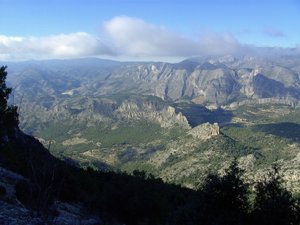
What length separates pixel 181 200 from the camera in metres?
36.5

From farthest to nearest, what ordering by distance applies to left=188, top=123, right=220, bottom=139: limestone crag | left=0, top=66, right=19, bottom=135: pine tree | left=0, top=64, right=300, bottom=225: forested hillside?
left=188, top=123, right=220, bottom=139: limestone crag, left=0, top=66, right=19, bottom=135: pine tree, left=0, top=64, right=300, bottom=225: forested hillside

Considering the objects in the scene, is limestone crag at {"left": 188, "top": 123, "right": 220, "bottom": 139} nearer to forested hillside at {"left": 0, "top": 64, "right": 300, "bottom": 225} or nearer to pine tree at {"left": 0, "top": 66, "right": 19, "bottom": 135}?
forested hillside at {"left": 0, "top": 64, "right": 300, "bottom": 225}

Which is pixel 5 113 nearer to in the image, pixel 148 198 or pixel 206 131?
pixel 148 198

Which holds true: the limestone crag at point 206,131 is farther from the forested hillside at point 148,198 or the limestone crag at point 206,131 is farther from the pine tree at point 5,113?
the pine tree at point 5,113

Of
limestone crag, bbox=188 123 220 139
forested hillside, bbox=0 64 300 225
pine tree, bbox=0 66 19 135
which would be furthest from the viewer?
limestone crag, bbox=188 123 220 139

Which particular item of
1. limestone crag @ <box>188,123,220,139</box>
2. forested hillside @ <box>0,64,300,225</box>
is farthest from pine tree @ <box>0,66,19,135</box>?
limestone crag @ <box>188,123,220,139</box>

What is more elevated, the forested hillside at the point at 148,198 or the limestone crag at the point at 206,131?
the forested hillside at the point at 148,198

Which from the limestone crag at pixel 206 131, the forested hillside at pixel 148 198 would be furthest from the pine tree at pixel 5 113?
the limestone crag at pixel 206 131

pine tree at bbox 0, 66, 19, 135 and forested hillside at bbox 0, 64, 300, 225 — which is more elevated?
pine tree at bbox 0, 66, 19, 135

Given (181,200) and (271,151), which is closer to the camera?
(181,200)

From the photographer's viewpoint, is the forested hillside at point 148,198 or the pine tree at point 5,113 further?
the pine tree at point 5,113

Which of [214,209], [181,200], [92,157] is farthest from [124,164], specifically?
[214,209]

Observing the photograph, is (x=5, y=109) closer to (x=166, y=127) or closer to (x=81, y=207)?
(x=81, y=207)

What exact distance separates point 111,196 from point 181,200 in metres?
18.9
